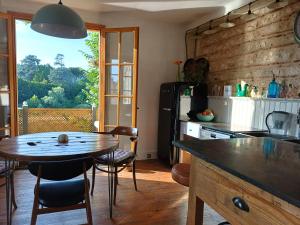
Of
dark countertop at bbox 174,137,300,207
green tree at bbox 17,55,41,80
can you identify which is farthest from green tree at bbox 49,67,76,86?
dark countertop at bbox 174,137,300,207

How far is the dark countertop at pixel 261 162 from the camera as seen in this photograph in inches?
30.7

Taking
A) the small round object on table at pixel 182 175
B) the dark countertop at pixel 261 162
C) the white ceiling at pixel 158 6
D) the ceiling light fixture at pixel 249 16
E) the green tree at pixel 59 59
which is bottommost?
the small round object on table at pixel 182 175

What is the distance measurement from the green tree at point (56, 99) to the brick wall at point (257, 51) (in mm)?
4514

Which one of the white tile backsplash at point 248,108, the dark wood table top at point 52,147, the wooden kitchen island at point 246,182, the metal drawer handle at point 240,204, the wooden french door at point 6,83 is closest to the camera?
the wooden kitchen island at point 246,182

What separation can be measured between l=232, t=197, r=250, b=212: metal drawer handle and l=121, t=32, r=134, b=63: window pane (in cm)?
317

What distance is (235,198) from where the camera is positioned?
3.13 feet

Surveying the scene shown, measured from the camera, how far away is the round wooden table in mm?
1735

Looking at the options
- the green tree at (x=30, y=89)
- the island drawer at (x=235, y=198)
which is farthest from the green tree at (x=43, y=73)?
the island drawer at (x=235, y=198)

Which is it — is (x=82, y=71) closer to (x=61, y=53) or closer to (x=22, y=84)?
(x=61, y=53)

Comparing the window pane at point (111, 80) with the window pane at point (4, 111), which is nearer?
the window pane at point (4, 111)

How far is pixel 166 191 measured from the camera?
2.93 metres

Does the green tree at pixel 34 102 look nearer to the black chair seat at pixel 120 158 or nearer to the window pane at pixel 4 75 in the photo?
the window pane at pixel 4 75

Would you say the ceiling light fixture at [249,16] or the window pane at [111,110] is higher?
the ceiling light fixture at [249,16]

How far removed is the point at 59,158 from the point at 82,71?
17.9ft
